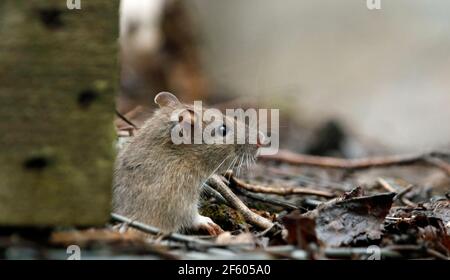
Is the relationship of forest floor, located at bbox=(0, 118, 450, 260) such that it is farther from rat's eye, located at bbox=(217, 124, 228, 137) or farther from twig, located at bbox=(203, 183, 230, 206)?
rat's eye, located at bbox=(217, 124, 228, 137)

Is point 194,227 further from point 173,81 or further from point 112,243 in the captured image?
point 173,81

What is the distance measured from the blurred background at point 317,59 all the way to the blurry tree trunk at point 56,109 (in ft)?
24.5

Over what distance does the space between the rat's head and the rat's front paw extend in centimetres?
51

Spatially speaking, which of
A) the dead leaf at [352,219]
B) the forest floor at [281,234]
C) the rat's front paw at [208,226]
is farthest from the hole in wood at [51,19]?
the dead leaf at [352,219]

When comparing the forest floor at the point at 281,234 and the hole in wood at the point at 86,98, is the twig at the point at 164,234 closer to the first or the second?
the forest floor at the point at 281,234

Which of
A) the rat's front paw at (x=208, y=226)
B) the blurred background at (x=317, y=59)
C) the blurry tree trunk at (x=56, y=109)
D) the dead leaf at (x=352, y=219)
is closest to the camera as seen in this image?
the blurry tree trunk at (x=56, y=109)

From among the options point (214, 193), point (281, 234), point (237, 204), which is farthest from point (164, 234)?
point (214, 193)

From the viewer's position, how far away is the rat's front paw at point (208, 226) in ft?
14.1

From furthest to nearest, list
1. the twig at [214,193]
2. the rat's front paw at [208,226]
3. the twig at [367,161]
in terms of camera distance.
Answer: the twig at [367,161], the twig at [214,193], the rat's front paw at [208,226]

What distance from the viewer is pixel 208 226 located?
4.39 m

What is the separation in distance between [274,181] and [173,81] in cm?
708

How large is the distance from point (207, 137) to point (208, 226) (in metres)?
0.80

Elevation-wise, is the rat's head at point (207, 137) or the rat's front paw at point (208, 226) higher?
the rat's head at point (207, 137)

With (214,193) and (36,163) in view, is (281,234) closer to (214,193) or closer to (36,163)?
(214,193)
